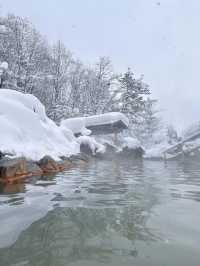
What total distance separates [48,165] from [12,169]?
2437mm

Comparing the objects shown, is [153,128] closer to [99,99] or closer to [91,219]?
[99,99]

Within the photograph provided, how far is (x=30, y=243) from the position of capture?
2541mm

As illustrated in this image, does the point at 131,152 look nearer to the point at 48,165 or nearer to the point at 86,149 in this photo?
the point at 86,149

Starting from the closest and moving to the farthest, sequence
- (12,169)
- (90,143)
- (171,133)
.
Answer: (12,169), (90,143), (171,133)

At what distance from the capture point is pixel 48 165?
9.48 meters

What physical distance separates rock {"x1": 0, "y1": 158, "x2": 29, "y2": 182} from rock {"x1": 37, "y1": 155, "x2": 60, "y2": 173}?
1.39m

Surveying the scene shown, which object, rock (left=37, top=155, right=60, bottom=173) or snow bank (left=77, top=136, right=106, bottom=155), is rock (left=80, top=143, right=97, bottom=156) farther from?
rock (left=37, top=155, right=60, bottom=173)

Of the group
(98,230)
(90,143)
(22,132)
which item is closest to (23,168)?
(22,132)

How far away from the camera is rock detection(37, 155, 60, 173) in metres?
9.24

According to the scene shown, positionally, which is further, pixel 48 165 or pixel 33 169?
pixel 48 165

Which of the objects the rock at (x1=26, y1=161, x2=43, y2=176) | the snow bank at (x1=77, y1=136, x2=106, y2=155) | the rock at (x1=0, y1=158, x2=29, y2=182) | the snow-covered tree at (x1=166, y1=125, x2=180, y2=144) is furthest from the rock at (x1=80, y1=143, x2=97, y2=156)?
the snow-covered tree at (x1=166, y1=125, x2=180, y2=144)

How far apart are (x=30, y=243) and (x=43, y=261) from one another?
16.1 inches

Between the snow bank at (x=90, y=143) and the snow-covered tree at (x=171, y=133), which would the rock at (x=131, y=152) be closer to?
the snow bank at (x=90, y=143)

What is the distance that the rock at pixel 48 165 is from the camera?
9.24m
